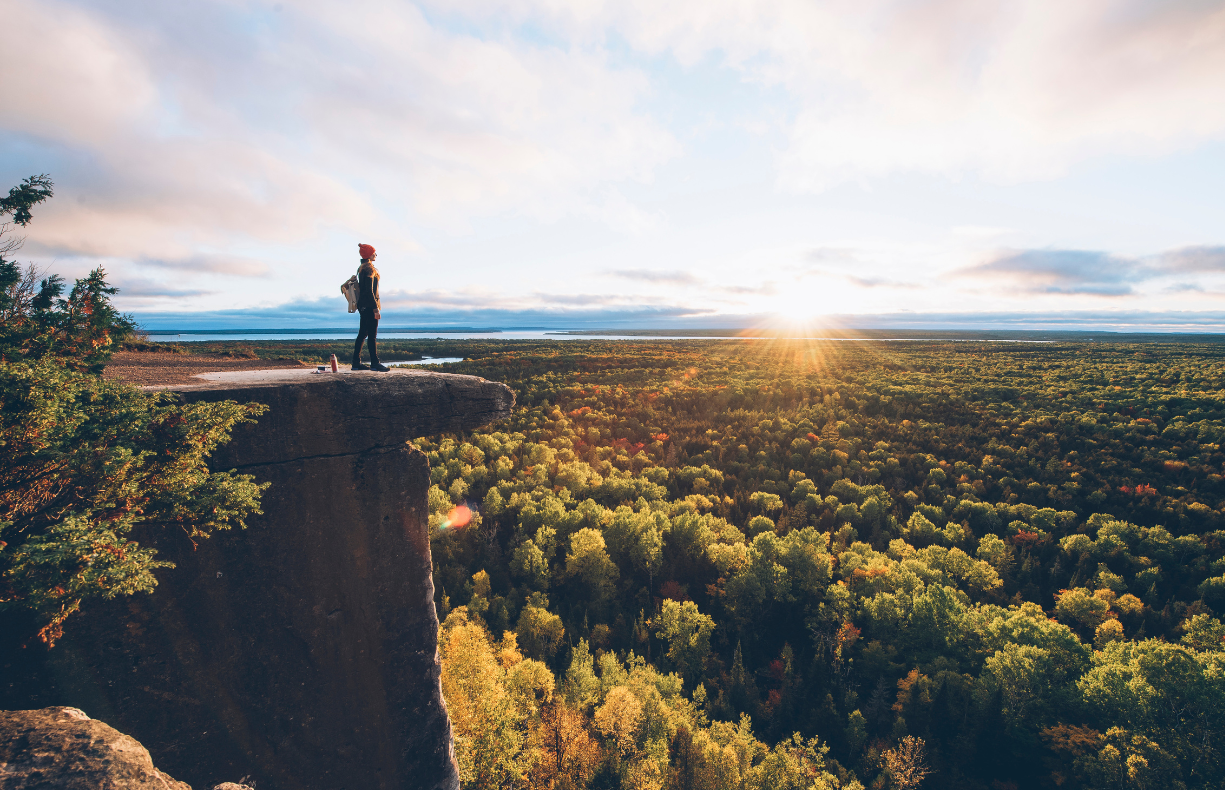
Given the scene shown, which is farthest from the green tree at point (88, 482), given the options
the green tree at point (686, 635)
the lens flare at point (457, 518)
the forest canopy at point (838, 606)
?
the lens flare at point (457, 518)

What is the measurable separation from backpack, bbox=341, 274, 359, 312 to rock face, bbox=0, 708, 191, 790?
6108mm

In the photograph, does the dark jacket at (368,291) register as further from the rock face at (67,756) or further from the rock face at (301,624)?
the rock face at (67,756)

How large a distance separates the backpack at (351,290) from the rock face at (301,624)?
1.54 m

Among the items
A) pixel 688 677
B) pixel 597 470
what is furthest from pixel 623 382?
pixel 688 677

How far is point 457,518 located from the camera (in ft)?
82.5

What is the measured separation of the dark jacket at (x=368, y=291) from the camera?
26.7 feet

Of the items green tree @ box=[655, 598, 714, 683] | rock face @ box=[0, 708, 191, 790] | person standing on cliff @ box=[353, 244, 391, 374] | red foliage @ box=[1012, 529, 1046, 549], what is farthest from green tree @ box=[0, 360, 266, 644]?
red foliage @ box=[1012, 529, 1046, 549]

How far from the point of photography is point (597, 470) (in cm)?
3366

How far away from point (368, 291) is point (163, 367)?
6.52 m

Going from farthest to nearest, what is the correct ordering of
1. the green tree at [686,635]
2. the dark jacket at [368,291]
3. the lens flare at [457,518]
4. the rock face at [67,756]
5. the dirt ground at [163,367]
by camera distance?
the lens flare at [457,518], the green tree at [686,635], the dark jacket at [368,291], the dirt ground at [163,367], the rock face at [67,756]

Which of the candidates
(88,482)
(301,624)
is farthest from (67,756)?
(301,624)

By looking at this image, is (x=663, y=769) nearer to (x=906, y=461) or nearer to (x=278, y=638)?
(x=278, y=638)

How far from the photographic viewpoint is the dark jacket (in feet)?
26.7

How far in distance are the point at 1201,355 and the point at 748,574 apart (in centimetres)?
16827
